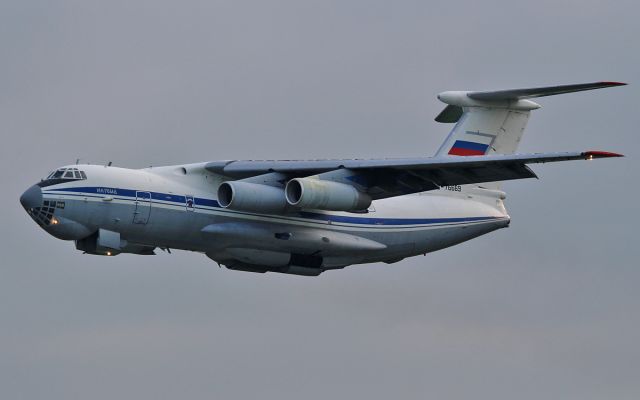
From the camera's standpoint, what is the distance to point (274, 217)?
1073 inches

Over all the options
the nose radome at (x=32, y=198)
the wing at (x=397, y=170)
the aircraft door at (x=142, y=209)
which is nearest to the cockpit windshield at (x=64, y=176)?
the nose radome at (x=32, y=198)

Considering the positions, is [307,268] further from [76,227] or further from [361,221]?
[76,227]

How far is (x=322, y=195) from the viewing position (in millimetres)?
26406

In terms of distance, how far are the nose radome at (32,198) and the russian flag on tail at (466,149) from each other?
7.45 meters

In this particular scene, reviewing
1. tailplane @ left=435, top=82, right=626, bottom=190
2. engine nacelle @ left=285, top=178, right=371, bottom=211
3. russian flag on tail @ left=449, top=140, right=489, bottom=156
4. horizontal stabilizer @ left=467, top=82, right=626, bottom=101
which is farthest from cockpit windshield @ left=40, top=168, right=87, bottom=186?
horizontal stabilizer @ left=467, top=82, right=626, bottom=101

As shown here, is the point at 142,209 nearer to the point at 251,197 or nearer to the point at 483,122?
the point at 251,197

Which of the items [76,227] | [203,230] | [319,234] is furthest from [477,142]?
[76,227]

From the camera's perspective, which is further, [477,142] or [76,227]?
[477,142]

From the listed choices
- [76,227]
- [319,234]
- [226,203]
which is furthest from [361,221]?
[76,227]

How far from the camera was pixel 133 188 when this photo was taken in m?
26.5

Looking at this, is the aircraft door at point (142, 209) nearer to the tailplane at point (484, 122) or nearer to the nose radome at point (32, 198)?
the nose radome at point (32, 198)

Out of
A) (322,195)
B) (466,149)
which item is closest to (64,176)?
(322,195)

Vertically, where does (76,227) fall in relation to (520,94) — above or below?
below

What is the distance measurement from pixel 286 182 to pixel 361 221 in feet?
5.34
